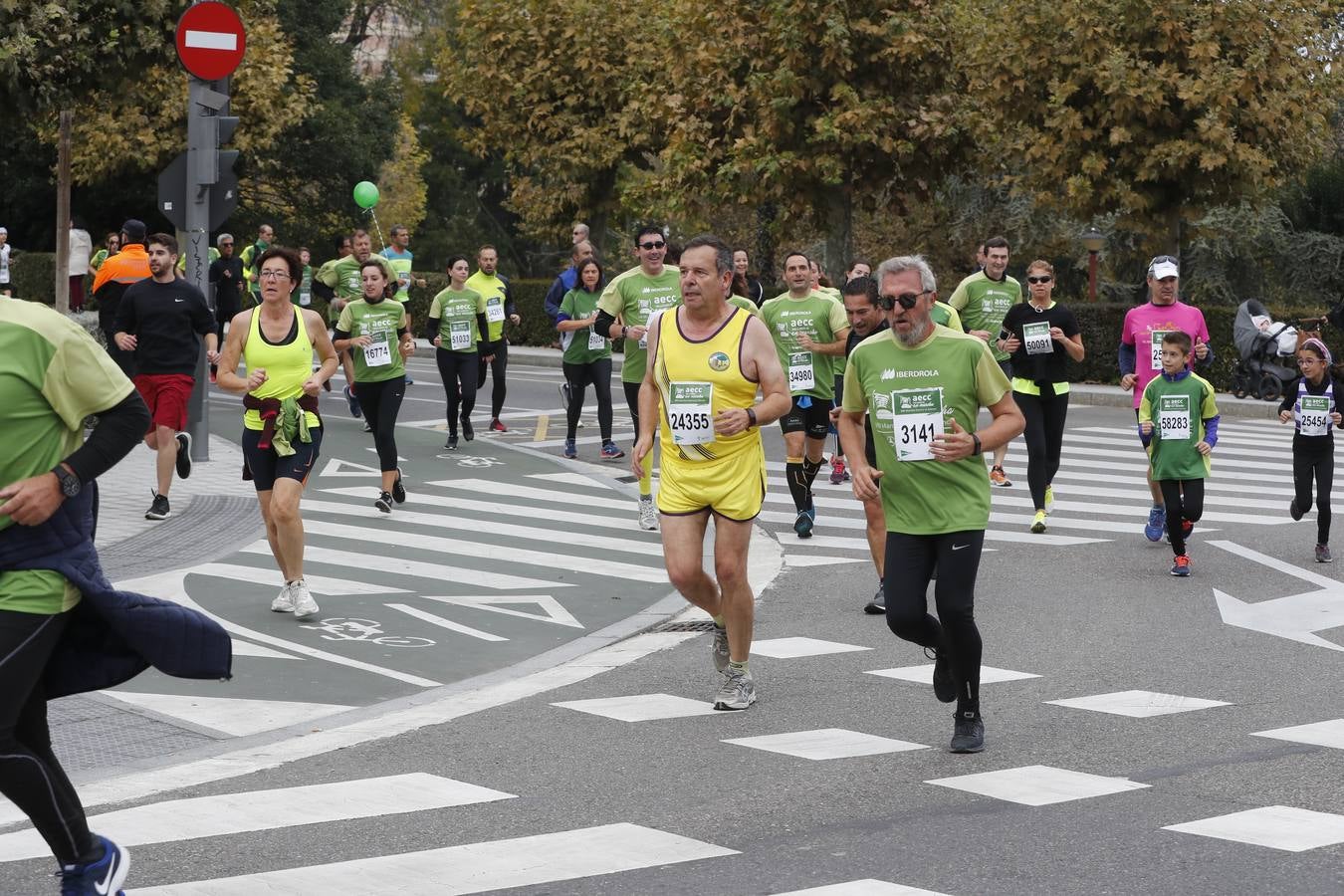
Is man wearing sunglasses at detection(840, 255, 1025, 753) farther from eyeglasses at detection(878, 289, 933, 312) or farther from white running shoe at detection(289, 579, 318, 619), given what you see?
→ white running shoe at detection(289, 579, 318, 619)

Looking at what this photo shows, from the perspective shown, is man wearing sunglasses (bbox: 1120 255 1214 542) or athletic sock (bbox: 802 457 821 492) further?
athletic sock (bbox: 802 457 821 492)

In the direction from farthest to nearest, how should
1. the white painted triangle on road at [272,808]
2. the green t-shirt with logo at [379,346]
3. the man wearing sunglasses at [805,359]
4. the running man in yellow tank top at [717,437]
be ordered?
the green t-shirt with logo at [379,346]
the man wearing sunglasses at [805,359]
the running man in yellow tank top at [717,437]
the white painted triangle on road at [272,808]

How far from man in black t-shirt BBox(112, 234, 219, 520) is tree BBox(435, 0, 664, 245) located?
21.9 m

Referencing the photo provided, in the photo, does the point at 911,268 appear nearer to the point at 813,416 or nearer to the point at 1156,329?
the point at 813,416

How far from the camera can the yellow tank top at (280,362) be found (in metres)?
10.4

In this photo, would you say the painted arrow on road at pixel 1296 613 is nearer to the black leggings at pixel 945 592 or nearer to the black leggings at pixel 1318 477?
the black leggings at pixel 1318 477

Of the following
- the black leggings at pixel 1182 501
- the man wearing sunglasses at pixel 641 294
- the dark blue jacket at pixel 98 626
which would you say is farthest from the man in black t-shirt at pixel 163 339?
the dark blue jacket at pixel 98 626

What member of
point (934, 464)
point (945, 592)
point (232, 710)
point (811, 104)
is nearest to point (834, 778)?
point (945, 592)

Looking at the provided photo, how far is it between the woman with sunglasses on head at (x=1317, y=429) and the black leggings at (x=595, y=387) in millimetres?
7042

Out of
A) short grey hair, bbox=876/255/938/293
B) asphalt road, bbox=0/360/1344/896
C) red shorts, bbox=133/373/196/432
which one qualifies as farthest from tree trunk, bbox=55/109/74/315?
short grey hair, bbox=876/255/938/293

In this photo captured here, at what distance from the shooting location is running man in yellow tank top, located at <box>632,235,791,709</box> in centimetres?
818

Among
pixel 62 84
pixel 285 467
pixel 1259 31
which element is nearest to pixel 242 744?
pixel 285 467

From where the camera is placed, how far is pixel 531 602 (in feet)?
36.8

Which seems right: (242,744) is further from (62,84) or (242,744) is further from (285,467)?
(62,84)
